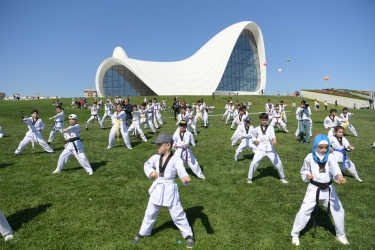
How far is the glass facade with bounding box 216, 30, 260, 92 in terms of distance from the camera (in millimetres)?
82188

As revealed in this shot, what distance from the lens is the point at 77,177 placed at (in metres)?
7.89

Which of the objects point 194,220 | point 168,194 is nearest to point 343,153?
point 194,220

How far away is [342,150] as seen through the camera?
7.66m

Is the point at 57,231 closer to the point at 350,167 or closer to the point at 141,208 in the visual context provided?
the point at 141,208

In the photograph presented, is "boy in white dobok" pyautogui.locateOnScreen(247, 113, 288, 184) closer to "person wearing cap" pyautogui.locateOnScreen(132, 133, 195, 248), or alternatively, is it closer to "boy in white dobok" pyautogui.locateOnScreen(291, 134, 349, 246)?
"boy in white dobok" pyautogui.locateOnScreen(291, 134, 349, 246)

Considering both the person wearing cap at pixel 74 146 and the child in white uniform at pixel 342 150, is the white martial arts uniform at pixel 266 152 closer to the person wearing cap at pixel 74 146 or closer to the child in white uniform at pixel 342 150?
the child in white uniform at pixel 342 150

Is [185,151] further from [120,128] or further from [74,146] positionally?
[120,128]

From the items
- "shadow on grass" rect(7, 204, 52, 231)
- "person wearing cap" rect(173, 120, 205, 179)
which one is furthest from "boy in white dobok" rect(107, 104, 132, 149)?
"shadow on grass" rect(7, 204, 52, 231)

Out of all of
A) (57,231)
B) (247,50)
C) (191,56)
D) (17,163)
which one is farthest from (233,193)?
(247,50)

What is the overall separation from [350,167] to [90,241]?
24.9ft

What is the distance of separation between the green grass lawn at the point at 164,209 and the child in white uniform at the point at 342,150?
34 centimetres

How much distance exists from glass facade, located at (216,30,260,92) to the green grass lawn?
239 feet

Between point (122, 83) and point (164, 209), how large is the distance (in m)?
69.7

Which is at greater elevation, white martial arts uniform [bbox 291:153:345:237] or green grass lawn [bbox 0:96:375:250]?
white martial arts uniform [bbox 291:153:345:237]
